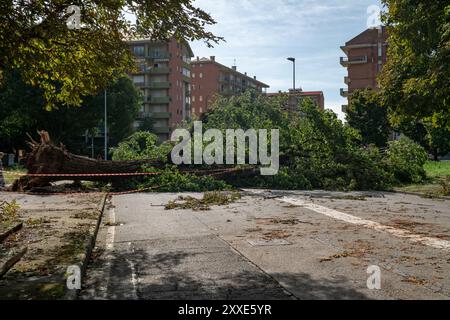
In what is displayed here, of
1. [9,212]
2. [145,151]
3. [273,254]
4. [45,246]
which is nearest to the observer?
[273,254]

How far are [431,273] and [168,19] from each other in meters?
5.06

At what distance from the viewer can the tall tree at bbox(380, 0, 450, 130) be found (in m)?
14.0

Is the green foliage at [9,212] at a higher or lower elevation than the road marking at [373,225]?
higher

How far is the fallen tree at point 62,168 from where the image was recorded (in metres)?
17.5

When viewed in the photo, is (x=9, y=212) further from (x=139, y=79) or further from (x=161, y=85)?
(x=139, y=79)

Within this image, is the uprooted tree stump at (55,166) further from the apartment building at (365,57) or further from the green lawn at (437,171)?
the apartment building at (365,57)

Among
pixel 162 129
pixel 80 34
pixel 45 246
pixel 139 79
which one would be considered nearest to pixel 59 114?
pixel 80 34

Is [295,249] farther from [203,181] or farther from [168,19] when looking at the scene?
[203,181]

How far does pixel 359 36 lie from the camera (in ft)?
261

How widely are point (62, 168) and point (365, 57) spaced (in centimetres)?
6961

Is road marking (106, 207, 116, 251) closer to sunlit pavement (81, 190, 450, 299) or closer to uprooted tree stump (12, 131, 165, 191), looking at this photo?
sunlit pavement (81, 190, 450, 299)

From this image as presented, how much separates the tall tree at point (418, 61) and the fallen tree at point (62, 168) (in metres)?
7.66

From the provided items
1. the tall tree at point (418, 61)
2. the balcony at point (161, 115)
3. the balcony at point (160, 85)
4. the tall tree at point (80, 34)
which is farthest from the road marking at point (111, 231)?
the balcony at point (160, 85)

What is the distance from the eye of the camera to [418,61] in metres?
15.7
